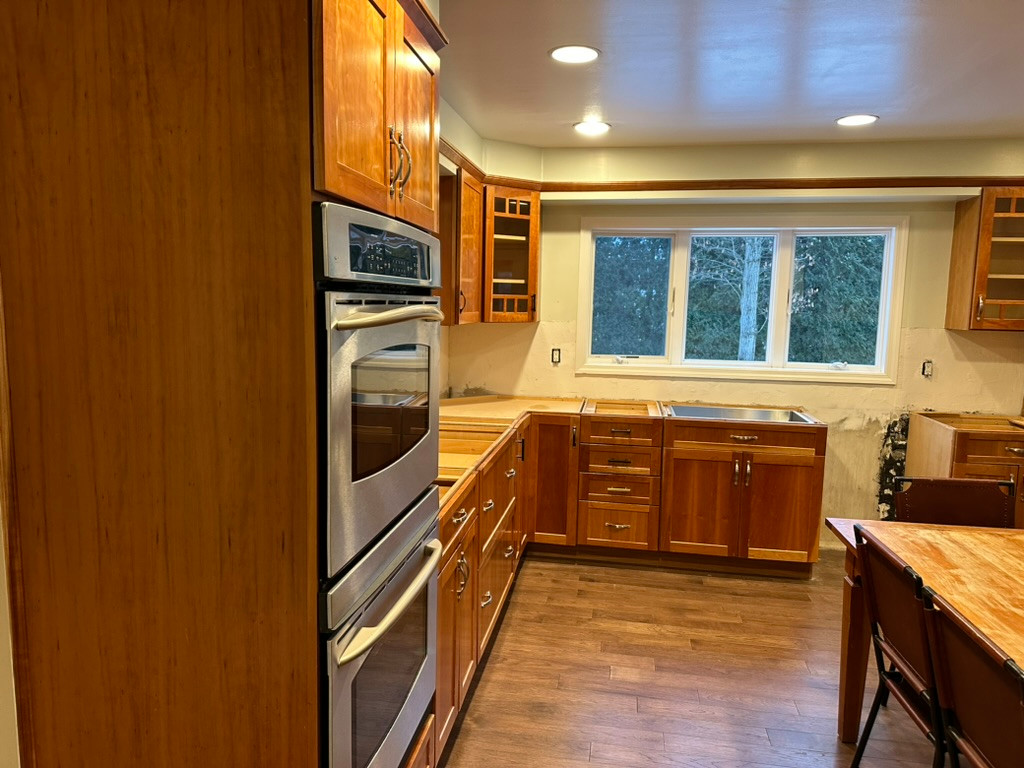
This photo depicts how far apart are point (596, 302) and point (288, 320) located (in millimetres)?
3201

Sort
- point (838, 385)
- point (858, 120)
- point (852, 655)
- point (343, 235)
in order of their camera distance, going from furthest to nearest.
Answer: point (838, 385) < point (858, 120) < point (852, 655) < point (343, 235)

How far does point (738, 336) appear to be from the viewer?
13.1 ft

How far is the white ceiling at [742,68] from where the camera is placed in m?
1.94

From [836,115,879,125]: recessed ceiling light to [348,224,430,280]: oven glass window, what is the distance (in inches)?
96.9

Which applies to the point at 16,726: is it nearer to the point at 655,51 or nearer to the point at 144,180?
the point at 144,180

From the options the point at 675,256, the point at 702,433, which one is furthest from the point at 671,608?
the point at 675,256

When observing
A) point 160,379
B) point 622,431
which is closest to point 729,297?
point 622,431

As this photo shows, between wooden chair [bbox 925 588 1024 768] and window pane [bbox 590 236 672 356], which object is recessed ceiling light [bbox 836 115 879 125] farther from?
wooden chair [bbox 925 588 1024 768]

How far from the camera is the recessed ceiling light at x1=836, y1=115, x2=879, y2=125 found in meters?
2.96

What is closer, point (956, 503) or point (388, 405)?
point (388, 405)

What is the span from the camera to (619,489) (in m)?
3.54

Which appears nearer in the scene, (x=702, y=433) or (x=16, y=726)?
(x=16, y=726)

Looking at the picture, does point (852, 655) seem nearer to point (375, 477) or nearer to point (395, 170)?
point (375, 477)

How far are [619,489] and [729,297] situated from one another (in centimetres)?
139
